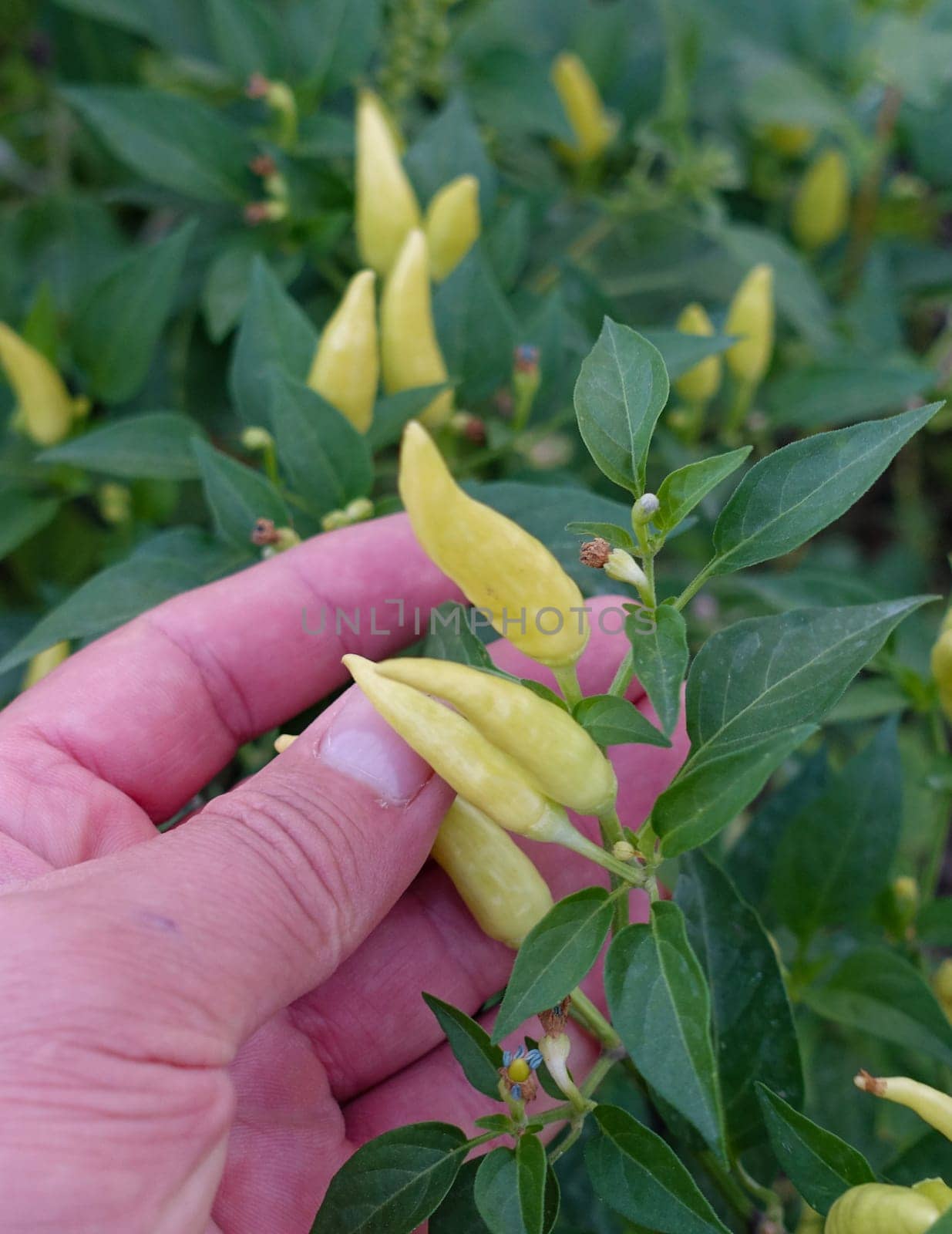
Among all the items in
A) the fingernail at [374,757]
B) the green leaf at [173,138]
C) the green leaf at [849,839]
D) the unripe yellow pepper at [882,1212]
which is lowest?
the green leaf at [849,839]

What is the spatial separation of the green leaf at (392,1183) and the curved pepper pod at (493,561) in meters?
0.39

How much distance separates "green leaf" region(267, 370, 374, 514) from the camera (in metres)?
1.07

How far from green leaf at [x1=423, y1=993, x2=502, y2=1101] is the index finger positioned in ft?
1.39

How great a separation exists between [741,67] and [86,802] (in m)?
1.67

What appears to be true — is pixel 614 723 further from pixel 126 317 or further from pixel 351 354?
pixel 126 317

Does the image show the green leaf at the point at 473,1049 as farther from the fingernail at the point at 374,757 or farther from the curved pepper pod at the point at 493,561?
the curved pepper pod at the point at 493,561

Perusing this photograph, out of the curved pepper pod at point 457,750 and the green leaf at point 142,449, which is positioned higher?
the green leaf at point 142,449

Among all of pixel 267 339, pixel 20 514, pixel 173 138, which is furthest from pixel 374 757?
pixel 173 138

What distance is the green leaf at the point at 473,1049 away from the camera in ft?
2.69

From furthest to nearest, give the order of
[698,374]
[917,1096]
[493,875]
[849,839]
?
[698,374] → [849,839] → [493,875] → [917,1096]

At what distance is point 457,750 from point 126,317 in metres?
0.89

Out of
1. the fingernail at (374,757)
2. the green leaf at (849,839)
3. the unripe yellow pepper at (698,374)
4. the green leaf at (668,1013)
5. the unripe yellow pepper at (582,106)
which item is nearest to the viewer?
the green leaf at (668,1013)

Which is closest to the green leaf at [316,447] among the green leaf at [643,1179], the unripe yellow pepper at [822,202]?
the green leaf at [643,1179]

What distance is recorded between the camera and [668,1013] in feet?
2.23
